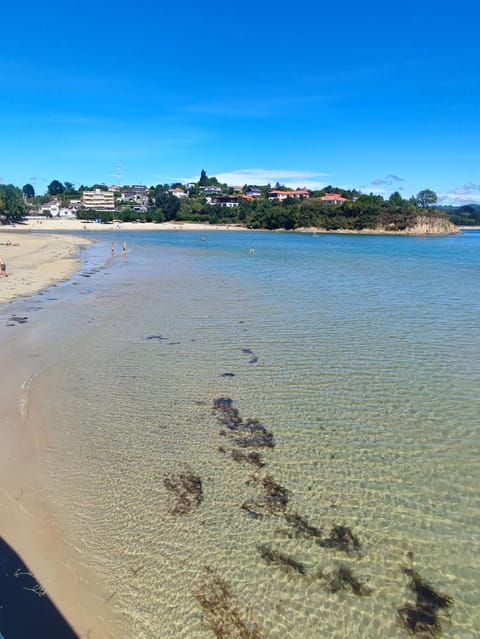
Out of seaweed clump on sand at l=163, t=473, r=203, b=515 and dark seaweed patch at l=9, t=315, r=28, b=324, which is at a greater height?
dark seaweed patch at l=9, t=315, r=28, b=324

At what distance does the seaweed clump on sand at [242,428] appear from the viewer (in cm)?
813

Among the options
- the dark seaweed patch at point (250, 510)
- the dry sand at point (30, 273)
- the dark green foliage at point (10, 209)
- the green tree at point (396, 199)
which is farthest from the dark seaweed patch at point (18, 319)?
the green tree at point (396, 199)

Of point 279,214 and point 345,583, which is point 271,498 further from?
point 279,214

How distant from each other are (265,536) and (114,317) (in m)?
14.5

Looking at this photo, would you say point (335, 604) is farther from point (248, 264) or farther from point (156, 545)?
point (248, 264)

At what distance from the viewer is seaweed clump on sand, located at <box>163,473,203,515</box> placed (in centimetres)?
625

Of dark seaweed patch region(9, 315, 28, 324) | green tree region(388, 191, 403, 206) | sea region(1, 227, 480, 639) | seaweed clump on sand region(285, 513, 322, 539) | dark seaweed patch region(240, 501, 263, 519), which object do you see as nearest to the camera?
sea region(1, 227, 480, 639)

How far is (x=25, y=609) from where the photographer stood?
4516 millimetres

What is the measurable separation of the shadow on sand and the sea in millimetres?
604

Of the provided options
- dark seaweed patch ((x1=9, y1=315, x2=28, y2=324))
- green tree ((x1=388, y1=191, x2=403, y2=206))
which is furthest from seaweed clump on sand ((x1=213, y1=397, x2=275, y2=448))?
green tree ((x1=388, y1=191, x2=403, y2=206))

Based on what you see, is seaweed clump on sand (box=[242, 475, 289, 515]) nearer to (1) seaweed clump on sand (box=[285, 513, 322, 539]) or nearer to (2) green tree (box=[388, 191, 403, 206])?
(1) seaweed clump on sand (box=[285, 513, 322, 539])

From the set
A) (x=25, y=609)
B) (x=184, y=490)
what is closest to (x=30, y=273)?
(x=184, y=490)

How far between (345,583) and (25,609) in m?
3.80

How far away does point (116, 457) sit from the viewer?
754 cm
